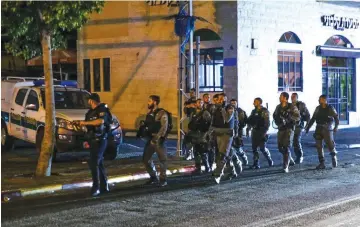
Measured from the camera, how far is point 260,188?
11.3 m

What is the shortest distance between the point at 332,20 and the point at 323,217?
18.3 m

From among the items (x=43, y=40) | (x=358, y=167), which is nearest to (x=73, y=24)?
(x=43, y=40)

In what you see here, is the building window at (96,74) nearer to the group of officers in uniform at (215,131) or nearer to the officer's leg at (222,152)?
the group of officers in uniform at (215,131)

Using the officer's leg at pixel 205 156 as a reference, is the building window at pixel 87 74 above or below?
above

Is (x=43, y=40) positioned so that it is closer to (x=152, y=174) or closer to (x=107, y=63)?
(x=152, y=174)

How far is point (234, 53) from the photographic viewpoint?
21.9 meters

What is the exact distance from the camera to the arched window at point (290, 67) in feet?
77.9

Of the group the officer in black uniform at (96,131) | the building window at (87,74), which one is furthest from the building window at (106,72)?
the officer in black uniform at (96,131)

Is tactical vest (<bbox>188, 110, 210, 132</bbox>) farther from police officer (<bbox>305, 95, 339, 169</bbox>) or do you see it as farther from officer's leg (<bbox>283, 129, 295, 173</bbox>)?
police officer (<bbox>305, 95, 339, 169</bbox>)

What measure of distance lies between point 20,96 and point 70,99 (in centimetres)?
155

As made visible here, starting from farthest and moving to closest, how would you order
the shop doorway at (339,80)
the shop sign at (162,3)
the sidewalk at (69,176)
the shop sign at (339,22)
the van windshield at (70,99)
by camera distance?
the shop doorway at (339,80) → the shop sign at (339,22) → the shop sign at (162,3) → the van windshield at (70,99) → the sidewalk at (69,176)

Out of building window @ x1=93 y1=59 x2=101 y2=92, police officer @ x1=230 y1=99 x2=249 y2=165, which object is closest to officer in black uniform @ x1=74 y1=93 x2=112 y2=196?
police officer @ x1=230 y1=99 x2=249 y2=165

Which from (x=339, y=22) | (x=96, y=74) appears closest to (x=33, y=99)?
(x=96, y=74)

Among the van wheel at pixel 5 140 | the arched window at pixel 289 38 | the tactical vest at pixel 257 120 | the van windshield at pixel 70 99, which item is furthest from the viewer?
the arched window at pixel 289 38
